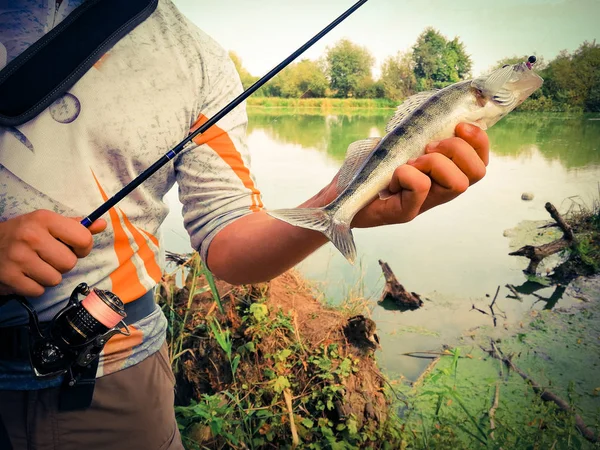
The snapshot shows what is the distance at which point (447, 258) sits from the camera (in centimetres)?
781

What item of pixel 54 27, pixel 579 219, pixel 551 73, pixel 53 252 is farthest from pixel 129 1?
pixel 551 73

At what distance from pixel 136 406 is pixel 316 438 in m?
1.73

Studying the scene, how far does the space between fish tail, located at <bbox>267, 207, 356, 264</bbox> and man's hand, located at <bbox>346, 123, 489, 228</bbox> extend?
0.14 m

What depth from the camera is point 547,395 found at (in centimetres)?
353

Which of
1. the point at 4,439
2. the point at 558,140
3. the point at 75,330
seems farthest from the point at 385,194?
the point at 558,140

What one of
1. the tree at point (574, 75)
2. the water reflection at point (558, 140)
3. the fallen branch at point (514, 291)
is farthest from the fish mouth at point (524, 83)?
the water reflection at point (558, 140)

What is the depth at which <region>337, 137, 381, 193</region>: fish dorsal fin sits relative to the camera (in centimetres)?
124

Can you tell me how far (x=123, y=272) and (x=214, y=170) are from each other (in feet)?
1.57

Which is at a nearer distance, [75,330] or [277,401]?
[75,330]

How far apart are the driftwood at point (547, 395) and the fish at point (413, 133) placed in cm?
261

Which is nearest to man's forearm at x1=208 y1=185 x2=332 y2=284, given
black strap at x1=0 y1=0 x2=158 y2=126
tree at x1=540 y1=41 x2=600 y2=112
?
black strap at x1=0 y1=0 x2=158 y2=126

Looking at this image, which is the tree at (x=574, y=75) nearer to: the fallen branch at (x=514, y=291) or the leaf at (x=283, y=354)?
the fallen branch at (x=514, y=291)

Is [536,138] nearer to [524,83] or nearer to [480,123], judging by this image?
[524,83]

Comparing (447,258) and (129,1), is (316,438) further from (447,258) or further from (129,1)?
(447,258)
